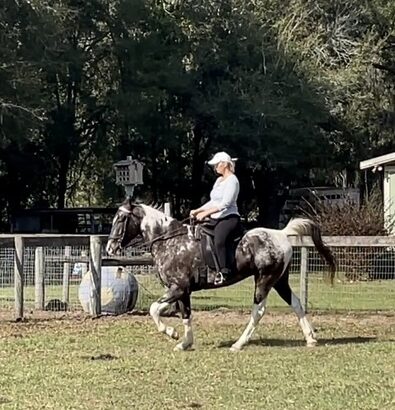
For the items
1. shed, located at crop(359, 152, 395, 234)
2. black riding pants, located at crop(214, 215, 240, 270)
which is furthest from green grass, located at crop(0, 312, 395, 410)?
shed, located at crop(359, 152, 395, 234)

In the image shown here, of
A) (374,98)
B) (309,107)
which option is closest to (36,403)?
(309,107)

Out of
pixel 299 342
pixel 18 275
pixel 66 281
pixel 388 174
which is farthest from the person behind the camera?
pixel 388 174

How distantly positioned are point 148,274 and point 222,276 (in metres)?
5.99

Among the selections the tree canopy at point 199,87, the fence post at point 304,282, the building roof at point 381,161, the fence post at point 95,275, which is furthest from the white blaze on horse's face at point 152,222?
the tree canopy at point 199,87

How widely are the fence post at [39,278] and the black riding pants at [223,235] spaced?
452cm

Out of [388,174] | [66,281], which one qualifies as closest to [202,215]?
[66,281]

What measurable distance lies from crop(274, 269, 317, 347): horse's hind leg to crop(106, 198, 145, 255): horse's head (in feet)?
5.97

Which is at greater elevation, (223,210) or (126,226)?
(223,210)

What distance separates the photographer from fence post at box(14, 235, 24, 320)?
45.1 feet

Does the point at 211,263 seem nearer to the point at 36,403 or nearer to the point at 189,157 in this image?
the point at 36,403

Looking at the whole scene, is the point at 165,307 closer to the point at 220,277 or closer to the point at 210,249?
the point at 220,277

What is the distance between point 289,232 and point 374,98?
2207 cm

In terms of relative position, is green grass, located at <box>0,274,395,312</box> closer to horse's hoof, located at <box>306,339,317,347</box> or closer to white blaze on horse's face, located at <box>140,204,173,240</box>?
white blaze on horse's face, located at <box>140,204,173,240</box>

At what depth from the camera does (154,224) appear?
11281 mm
